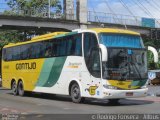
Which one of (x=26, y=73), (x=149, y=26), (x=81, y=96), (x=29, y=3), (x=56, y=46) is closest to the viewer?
(x=81, y=96)

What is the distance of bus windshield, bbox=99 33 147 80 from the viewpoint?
1961cm

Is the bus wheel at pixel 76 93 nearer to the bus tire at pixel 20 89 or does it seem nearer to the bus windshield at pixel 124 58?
the bus windshield at pixel 124 58

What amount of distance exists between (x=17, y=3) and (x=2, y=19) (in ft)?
85.1

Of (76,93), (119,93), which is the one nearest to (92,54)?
(119,93)

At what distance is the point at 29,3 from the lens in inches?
3088

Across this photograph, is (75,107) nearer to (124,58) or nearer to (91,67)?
(91,67)

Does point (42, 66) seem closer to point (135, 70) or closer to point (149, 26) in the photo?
point (135, 70)

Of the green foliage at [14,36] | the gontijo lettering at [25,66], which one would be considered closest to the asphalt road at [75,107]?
the gontijo lettering at [25,66]

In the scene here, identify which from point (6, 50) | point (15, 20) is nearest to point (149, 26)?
point (15, 20)

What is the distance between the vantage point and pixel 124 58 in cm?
1994

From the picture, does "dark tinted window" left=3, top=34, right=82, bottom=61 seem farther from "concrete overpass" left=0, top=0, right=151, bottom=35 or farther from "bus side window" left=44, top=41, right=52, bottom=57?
"concrete overpass" left=0, top=0, right=151, bottom=35

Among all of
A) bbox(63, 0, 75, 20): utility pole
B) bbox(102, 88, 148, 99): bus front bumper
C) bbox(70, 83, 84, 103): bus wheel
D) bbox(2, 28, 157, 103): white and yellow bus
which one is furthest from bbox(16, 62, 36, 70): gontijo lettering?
bbox(63, 0, 75, 20): utility pole

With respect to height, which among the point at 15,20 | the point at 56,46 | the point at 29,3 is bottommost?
the point at 56,46

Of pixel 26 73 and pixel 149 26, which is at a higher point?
pixel 149 26
